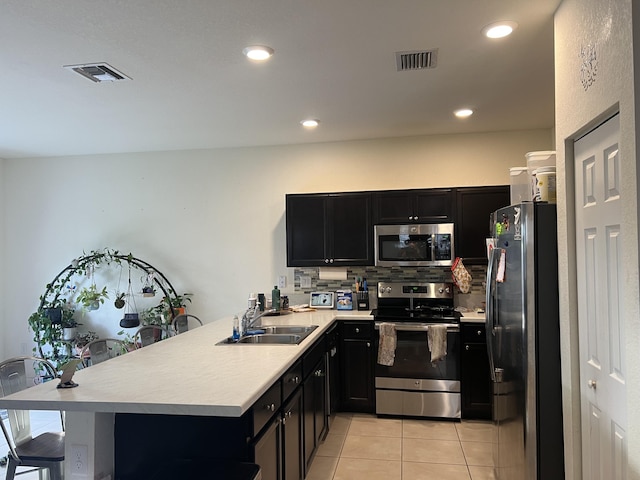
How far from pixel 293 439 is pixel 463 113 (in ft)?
9.33

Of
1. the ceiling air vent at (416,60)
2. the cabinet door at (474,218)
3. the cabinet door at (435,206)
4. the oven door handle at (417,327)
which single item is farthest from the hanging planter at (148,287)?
the ceiling air vent at (416,60)

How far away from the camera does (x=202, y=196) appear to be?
5.12 metres

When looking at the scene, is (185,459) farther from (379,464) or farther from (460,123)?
(460,123)

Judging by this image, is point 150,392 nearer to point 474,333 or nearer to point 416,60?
point 416,60

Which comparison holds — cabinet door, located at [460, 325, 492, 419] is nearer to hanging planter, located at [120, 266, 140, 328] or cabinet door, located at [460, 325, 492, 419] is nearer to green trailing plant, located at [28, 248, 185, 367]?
green trailing plant, located at [28, 248, 185, 367]

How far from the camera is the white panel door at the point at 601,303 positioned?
1704 mm

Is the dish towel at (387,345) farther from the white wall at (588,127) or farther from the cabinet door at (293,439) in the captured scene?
the white wall at (588,127)

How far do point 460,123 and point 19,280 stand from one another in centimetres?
508

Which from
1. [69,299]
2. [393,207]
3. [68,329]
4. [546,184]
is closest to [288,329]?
[393,207]

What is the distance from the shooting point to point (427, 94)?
3.42 m

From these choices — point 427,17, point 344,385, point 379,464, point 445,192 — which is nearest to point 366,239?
point 445,192

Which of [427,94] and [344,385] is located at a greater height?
[427,94]

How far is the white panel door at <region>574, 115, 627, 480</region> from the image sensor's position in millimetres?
1704

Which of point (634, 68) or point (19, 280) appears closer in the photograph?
point (634, 68)
